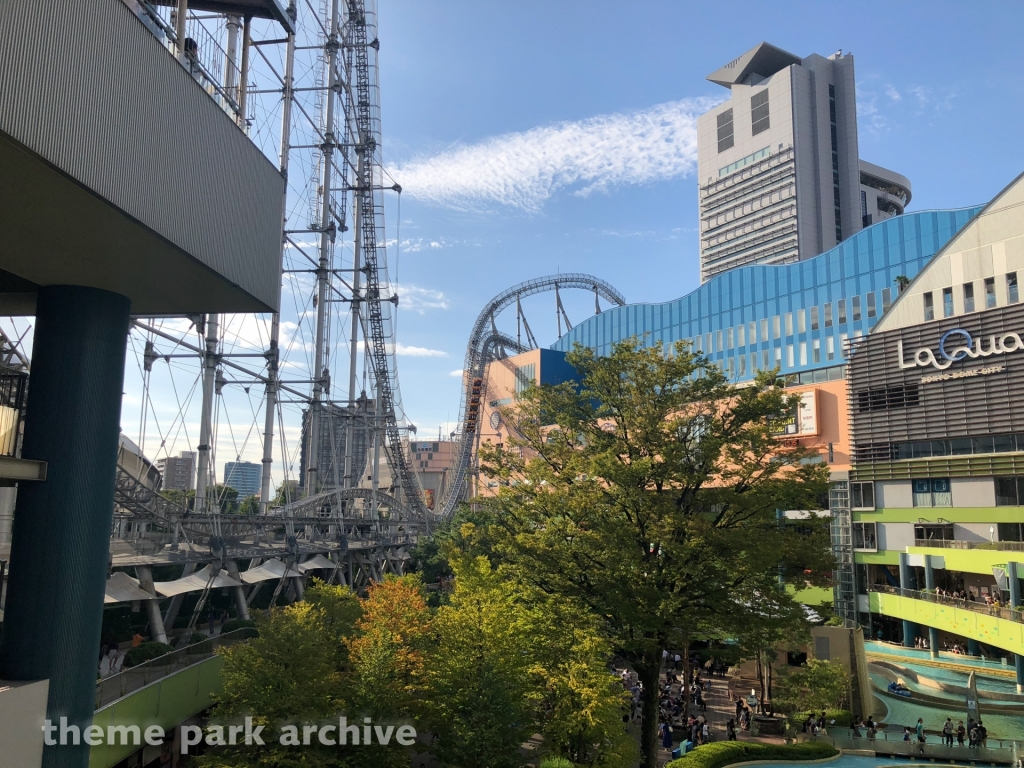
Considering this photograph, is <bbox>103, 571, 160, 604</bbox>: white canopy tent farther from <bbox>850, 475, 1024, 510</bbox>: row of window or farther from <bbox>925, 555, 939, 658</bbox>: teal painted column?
<bbox>850, 475, 1024, 510</bbox>: row of window

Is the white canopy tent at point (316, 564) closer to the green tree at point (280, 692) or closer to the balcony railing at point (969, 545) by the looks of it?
the green tree at point (280, 692)

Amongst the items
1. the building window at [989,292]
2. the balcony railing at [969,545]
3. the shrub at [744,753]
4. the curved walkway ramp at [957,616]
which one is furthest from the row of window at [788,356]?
the shrub at [744,753]

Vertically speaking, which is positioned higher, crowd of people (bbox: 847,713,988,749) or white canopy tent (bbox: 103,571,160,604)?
white canopy tent (bbox: 103,571,160,604)

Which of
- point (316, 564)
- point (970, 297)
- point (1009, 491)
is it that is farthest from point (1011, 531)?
point (316, 564)

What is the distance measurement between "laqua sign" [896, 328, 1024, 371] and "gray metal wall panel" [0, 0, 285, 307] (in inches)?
1281

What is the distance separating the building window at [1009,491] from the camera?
3309 cm

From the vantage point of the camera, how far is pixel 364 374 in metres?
53.0

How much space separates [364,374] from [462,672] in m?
39.5

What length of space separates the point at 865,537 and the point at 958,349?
10481mm

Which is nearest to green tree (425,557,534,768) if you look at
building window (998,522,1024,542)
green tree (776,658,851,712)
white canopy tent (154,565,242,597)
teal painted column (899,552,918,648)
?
green tree (776,658,851,712)

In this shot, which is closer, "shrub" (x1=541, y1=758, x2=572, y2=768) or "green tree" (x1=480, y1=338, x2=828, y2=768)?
"shrub" (x1=541, y1=758, x2=572, y2=768)

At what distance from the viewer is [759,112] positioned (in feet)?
344

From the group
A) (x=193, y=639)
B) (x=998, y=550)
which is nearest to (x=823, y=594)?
(x=998, y=550)

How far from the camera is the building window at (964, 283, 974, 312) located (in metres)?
36.6
